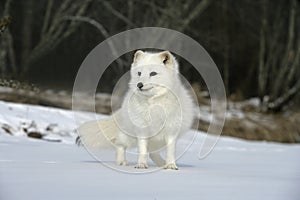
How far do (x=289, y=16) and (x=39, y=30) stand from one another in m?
5.74

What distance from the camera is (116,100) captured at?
9227mm

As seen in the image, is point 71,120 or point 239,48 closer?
point 71,120

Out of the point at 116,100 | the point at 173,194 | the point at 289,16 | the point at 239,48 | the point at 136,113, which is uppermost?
the point at 289,16

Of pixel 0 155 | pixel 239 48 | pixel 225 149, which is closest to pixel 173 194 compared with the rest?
pixel 0 155

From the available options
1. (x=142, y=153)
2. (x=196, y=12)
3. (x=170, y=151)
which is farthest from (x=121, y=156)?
(x=196, y=12)

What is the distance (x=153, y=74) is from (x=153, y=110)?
11.3 inches

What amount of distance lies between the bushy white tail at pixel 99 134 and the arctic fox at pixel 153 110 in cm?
12

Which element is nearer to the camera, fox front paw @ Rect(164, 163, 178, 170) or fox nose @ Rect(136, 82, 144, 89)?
fox nose @ Rect(136, 82, 144, 89)

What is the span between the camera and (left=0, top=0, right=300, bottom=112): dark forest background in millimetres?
10445

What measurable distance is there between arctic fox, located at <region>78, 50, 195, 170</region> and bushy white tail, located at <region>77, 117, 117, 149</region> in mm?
Result: 116

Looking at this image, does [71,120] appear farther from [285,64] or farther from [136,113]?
[285,64]

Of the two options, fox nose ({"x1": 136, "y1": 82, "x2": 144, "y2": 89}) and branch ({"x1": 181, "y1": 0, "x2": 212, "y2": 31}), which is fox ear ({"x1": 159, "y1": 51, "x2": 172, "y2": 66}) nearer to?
fox nose ({"x1": 136, "y1": 82, "x2": 144, "y2": 89})

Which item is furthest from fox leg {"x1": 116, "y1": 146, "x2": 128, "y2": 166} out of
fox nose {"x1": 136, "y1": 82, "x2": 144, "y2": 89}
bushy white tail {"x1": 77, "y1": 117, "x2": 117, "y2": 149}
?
fox nose {"x1": 136, "y1": 82, "x2": 144, "y2": 89}

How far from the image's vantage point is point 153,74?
3.96 m
